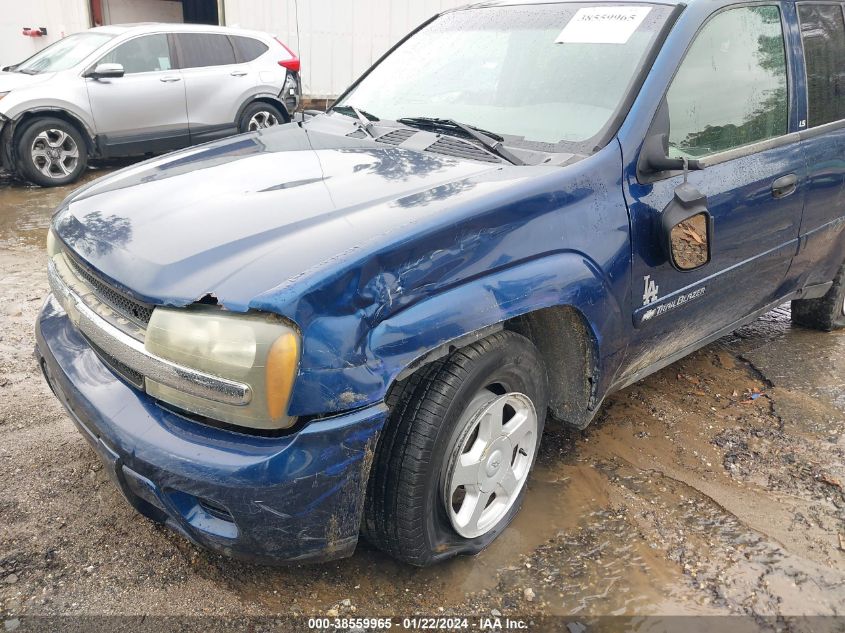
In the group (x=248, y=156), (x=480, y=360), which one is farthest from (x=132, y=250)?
(x=480, y=360)

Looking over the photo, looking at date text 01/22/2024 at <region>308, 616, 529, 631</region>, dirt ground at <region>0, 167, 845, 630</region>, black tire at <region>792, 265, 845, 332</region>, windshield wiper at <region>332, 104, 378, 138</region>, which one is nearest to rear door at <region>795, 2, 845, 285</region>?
black tire at <region>792, 265, 845, 332</region>

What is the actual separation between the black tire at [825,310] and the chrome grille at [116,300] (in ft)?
12.0

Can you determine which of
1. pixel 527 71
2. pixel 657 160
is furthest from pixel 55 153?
pixel 657 160

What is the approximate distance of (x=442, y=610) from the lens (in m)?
2.09

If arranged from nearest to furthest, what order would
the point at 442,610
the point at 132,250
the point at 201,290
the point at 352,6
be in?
the point at 201,290, the point at 132,250, the point at 442,610, the point at 352,6

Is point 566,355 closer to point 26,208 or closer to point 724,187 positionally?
point 724,187

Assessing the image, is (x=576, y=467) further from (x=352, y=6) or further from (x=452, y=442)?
(x=352, y=6)

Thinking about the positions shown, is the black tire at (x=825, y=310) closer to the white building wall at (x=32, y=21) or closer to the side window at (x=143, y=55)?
the side window at (x=143, y=55)

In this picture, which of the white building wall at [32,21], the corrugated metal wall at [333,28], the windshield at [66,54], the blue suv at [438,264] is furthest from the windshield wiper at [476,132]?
the white building wall at [32,21]

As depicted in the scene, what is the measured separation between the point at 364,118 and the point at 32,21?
952 centimetres

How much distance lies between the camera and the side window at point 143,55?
7645mm

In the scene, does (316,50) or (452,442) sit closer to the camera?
(452,442)

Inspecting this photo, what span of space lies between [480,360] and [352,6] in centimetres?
1087

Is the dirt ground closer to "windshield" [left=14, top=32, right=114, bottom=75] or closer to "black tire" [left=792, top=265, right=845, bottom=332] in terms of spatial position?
"black tire" [left=792, top=265, right=845, bottom=332]
